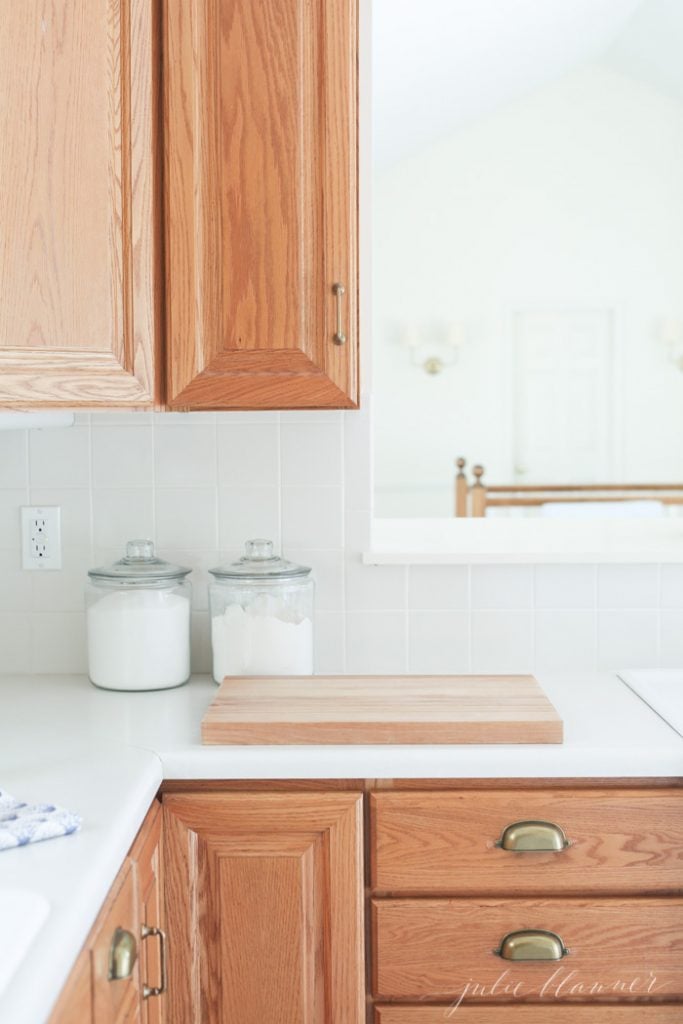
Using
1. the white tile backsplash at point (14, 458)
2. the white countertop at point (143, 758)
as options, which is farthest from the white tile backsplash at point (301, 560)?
the white countertop at point (143, 758)

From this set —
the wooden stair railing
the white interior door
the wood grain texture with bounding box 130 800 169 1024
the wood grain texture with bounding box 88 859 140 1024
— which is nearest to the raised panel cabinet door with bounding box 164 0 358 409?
the wood grain texture with bounding box 130 800 169 1024

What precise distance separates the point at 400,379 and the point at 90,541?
204 inches

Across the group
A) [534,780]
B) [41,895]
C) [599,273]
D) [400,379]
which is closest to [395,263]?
[400,379]

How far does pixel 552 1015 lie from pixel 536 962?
8cm

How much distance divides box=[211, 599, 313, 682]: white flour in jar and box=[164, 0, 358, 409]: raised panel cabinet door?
0.38 meters

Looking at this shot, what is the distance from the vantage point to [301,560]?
6.44ft

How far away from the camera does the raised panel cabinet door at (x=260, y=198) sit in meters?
1.58

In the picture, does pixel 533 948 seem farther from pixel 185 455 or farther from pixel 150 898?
pixel 185 455

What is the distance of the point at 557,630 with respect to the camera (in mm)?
1977

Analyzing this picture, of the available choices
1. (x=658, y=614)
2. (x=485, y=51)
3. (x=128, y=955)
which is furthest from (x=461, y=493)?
(x=128, y=955)

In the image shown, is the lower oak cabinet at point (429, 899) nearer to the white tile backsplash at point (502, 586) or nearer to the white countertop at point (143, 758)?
the white countertop at point (143, 758)

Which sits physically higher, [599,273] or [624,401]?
→ [599,273]

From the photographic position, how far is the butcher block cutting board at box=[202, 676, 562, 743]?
4.90 ft

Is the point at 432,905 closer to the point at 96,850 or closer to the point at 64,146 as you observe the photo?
the point at 96,850
